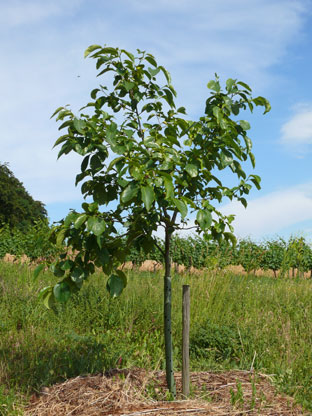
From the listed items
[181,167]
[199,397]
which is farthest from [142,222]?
[199,397]

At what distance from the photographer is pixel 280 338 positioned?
5609 millimetres

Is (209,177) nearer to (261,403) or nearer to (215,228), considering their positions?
(215,228)

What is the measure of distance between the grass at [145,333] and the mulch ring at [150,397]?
22cm

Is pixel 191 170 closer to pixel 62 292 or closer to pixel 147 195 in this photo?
pixel 147 195

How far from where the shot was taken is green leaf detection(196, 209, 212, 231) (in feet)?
10.4

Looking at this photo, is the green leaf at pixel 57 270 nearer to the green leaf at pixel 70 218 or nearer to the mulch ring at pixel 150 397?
the green leaf at pixel 70 218

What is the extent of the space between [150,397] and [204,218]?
1.75 metres

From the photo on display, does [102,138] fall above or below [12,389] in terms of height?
above

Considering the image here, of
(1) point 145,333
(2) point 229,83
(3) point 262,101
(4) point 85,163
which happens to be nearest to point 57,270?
(4) point 85,163

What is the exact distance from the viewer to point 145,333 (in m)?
5.96

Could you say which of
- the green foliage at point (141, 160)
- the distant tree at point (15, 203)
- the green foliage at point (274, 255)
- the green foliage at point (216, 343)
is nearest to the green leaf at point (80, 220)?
the green foliage at point (141, 160)

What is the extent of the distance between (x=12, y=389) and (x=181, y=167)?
8.26 feet

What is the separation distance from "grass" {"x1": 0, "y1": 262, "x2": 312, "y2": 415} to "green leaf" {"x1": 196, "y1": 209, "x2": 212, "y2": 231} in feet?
5.64

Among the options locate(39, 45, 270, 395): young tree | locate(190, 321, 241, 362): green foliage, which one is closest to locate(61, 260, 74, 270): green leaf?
locate(39, 45, 270, 395): young tree
